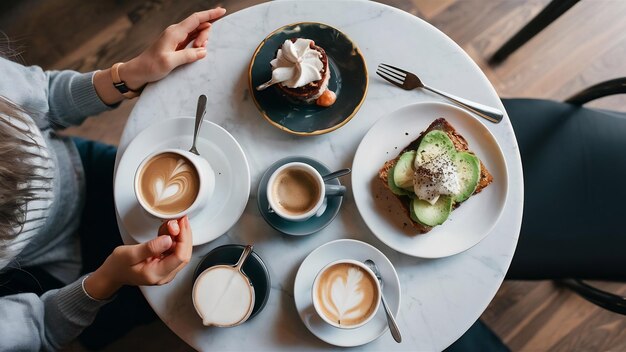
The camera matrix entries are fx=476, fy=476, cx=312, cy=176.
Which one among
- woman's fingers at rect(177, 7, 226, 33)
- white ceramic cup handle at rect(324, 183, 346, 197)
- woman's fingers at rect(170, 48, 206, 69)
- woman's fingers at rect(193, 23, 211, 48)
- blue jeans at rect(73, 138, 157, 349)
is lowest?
blue jeans at rect(73, 138, 157, 349)

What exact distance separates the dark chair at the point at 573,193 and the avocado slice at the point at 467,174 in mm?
359

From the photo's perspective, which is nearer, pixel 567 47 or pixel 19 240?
pixel 19 240

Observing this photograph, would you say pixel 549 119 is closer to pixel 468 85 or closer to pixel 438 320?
pixel 468 85

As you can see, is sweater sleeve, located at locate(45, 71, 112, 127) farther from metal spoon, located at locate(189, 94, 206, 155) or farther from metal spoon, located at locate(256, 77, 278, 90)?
metal spoon, located at locate(256, 77, 278, 90)

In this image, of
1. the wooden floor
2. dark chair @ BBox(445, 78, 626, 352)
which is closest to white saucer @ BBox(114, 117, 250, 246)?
dark chair @ BBox(445, 78, 626, 352)

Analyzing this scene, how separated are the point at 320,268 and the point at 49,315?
69 centimetres

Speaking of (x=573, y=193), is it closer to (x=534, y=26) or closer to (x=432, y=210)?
(x=432, y=210)

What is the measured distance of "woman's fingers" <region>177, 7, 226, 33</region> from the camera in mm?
1240

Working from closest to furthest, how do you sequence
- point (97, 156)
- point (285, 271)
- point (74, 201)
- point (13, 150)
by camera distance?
point (13, 150)
point (285, 271)
point (74, 201)
point (97, 156)

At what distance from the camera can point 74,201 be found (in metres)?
1.34

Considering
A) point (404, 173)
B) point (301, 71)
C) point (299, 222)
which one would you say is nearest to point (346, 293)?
point (299, 222)

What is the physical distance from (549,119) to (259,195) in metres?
0.89

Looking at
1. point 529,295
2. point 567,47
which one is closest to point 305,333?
point 529,295

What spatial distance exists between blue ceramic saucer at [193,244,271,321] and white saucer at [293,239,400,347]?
75 millimetres
